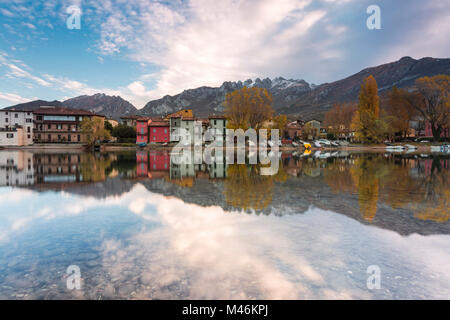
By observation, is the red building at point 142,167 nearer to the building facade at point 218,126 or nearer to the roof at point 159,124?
the roof at point 159,124

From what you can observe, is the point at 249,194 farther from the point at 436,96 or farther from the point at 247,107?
the point at 436,96

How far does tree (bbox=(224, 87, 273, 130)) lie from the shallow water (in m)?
55.3

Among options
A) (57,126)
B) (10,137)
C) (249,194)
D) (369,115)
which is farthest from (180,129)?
(249,194)

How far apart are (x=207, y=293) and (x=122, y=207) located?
6.70 meters

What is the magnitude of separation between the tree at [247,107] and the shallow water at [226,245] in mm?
55252

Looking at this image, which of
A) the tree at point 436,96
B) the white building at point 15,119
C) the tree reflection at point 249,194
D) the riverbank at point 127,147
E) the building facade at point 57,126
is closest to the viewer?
the tree reflection at point 249,194

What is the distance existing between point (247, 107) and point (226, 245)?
6132 cm

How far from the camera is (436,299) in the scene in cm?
407

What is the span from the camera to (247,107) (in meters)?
Answer: 65.6

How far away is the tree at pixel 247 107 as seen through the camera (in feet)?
216

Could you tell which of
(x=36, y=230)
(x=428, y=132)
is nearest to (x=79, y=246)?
(x=36, y=230)

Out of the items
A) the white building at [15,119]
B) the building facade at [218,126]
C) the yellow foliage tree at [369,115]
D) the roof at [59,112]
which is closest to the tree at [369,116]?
the yellow foliage tree at [369,115]

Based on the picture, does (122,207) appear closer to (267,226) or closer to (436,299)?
(267,226)

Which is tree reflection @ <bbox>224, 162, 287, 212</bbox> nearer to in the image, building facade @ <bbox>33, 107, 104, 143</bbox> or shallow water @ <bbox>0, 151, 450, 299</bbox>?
shallow water @ <bbox>0, 151, 450, 299</bbox>
